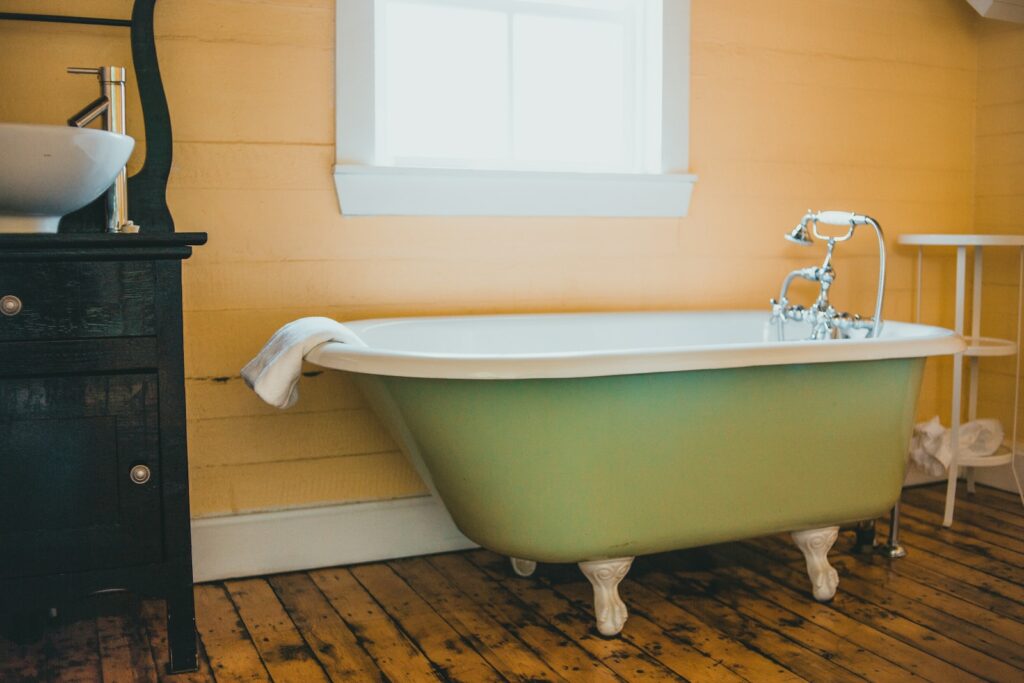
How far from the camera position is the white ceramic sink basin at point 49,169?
1.64 m

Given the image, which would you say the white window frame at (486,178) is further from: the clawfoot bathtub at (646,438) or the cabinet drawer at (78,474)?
the cabinet drawer at (78,474)

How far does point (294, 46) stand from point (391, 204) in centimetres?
43

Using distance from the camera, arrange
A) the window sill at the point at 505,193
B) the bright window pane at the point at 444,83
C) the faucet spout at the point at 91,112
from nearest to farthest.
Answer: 1. the faucet spout at the point at 91,112
2. the window sill at the point at 505,193
3. the bright window pane at the point at 444,83

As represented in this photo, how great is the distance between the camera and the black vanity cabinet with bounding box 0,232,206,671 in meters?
1.71

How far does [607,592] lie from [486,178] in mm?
1104

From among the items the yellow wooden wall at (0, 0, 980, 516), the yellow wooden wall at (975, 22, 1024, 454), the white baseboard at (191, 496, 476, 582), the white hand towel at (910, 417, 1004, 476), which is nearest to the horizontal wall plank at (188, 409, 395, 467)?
the yellow wooden wall at (0, 0, 980, 516)

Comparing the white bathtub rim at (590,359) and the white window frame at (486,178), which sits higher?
the white window frame at (486,178)

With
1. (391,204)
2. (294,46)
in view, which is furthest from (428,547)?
(294,46)

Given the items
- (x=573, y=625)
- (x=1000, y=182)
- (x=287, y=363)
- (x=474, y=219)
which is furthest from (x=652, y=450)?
(x=1000, y=182)

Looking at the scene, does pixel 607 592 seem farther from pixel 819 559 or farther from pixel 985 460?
pixel 985 460

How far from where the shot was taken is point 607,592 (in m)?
2.01

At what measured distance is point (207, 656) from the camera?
75.9 inches

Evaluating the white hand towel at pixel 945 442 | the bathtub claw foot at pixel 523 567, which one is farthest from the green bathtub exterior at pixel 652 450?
the white hand towel at pixel 945 442

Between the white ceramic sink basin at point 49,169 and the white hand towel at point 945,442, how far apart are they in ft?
7.44
